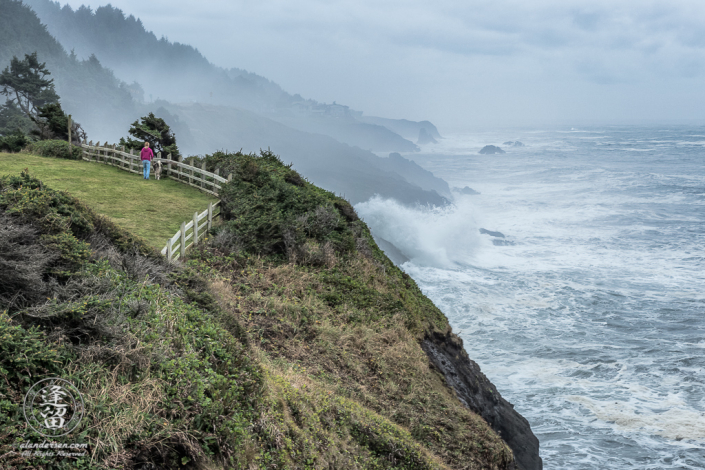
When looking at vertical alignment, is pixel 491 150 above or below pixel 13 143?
above

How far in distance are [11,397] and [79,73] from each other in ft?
649

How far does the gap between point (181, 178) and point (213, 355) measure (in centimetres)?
1525

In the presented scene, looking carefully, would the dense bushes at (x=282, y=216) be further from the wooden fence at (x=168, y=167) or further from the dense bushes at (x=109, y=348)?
the dense bushes at (x=109, y=348)

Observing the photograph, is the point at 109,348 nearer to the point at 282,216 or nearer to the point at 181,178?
the point at 282,216

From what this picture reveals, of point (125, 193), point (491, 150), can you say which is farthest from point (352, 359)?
point (491, 150)

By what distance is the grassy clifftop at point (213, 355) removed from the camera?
4957 mm

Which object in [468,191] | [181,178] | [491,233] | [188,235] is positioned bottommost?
[491,233]

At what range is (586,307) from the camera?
2783 cm

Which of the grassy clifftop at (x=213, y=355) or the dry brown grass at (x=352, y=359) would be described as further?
the dry brown grass at (x=352, y=359)

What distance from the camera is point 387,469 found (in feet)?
24.9

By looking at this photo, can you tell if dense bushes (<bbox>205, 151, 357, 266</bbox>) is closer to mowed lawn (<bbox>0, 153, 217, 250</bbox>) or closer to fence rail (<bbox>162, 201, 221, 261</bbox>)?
fence rail (<bbox>162, 201, 221, 261</bbox>)

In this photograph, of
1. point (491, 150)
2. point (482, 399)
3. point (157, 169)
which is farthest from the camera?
point (491, 150)

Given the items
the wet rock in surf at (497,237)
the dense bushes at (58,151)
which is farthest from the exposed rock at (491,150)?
the dense bushes at (58,151)

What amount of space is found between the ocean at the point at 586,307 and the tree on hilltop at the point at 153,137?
756 inches
